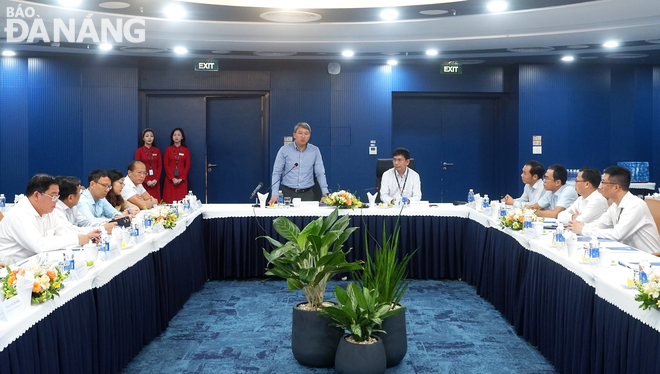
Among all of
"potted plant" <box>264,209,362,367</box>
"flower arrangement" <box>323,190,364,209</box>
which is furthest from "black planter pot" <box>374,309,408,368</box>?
"flower arrangement" <box>323,190,364,209</box>

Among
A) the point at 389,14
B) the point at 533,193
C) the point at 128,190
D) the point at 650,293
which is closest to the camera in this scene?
the point at 650,293

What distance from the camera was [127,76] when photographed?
31.2ft

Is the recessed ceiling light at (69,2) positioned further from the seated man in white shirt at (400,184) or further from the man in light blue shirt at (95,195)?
the seated man in white shirt at (400,184)

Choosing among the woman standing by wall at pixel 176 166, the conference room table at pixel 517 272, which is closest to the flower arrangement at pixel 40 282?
the conference room table at pixel 517 272

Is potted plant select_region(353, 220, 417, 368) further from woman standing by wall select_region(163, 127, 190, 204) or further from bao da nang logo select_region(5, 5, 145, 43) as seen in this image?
woman standing by wall select_region(163, 127, 190, 204)

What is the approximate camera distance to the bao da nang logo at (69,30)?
23.1 feet

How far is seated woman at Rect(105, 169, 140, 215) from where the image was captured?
571 cm

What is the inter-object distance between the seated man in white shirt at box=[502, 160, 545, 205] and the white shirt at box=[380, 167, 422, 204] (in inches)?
39.2

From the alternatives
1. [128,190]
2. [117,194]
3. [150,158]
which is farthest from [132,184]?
[150,158]

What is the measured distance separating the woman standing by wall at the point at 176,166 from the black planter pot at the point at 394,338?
649cm

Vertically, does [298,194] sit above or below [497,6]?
below

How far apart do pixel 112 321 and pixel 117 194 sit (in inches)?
110

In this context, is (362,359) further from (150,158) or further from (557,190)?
(150,158)

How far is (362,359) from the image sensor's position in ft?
11.0
